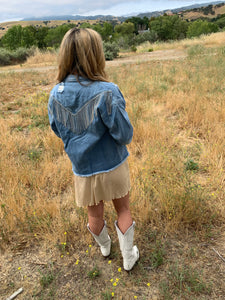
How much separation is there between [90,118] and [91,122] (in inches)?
1.0

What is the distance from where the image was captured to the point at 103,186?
1581 millimetres

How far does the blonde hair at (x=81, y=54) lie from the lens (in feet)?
4.33

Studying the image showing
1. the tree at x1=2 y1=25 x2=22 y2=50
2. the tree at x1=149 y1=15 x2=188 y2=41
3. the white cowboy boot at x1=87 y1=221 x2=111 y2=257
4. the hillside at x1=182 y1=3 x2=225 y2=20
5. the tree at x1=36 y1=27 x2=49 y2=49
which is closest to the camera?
the white cowboy boot at x1=87 y1=221 x2=111 y2=257

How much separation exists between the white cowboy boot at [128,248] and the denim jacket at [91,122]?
58cm

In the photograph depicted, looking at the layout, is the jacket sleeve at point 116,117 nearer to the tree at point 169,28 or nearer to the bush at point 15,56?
the bush at point 15,56

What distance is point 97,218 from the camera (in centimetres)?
181

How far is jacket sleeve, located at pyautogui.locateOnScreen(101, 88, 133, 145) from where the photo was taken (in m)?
1.36

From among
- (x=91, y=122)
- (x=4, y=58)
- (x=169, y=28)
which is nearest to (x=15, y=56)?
(x=4, y=58)

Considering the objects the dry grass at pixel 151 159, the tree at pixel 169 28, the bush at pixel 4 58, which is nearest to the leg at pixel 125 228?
the dry grass at pixel 151 159

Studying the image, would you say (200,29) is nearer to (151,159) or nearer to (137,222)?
(151,159)

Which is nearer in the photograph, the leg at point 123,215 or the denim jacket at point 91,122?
the denim jacket at point 91,122

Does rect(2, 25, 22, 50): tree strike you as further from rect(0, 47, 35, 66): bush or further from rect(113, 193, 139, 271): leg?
rect(113, 193, 139, 271): leg

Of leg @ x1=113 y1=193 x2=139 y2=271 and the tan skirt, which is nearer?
the tan skirt

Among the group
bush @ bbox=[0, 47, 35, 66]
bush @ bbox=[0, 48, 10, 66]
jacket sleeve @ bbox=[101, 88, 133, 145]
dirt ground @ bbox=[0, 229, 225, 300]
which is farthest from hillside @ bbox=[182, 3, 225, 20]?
jacket sleeve @ bbox=[101, 88, 133, 145]
